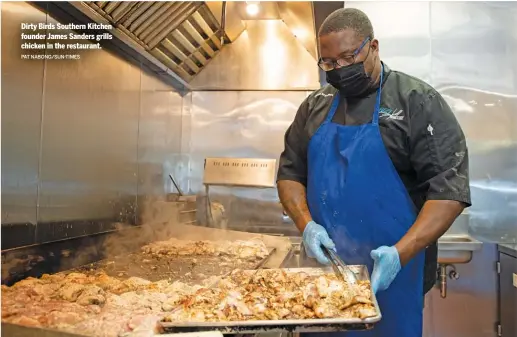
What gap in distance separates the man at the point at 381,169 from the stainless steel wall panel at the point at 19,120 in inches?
45.6

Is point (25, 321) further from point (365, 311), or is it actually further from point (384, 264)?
point (384, 264)

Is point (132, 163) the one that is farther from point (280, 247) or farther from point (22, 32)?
point (22, 32)

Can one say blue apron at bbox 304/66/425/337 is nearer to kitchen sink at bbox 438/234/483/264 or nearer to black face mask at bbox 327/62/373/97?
black face mask at bbox 327/62/373/97

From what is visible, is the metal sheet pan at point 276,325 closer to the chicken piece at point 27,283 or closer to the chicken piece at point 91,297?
the chicken piece at point 91,297

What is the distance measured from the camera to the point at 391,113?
5.15 feet

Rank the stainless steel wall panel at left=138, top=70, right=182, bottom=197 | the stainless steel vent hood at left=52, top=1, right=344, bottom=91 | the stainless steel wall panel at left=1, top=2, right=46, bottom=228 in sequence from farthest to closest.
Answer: the stainless steel wall panel at left=138, top=70, right=182, bottom=197
the stainless steel vent hood at left=52, top=1, right=344, bottom=91
the stainless steel wall panel at left=1, top=2, right=46, bottom=228

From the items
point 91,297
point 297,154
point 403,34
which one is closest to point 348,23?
point 297,154

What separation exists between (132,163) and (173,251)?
860 millimetres

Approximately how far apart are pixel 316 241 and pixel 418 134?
1.66 feet

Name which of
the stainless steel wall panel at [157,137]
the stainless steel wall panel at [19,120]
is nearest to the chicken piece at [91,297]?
the stainless steel wall panel at [19,120]

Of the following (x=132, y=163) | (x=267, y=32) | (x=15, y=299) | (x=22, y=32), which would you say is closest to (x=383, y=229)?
(x=15, y=299)

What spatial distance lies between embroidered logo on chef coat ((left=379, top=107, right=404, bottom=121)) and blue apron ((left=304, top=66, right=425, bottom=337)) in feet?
0.06

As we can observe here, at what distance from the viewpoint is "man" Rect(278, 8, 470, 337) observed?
147 cm

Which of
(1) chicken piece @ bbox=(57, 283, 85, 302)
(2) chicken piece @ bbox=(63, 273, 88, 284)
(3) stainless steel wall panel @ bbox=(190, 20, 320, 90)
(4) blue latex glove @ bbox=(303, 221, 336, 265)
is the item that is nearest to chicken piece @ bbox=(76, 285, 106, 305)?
(1) chicken piece @ bbox=(57, 283, 85, 302)
